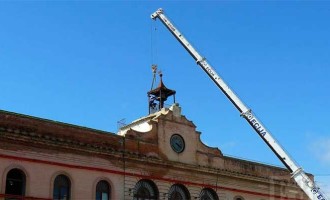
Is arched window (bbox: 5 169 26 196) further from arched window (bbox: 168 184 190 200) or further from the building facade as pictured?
arched window (bbox: 168 184 190 200)

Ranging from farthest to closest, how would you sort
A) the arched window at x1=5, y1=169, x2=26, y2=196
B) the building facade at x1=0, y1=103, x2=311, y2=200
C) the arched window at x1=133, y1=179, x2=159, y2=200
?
the arched window at x1=133, y1=179, x2=159, y2=200 < the building facade at x1=0, y1=103, x2=311, y2=200 < the arched window at x1=5, y1=169, x2=26, y2=196

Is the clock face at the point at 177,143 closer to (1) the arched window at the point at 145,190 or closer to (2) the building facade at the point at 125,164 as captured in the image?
(2) the building facade at the point at 125,164

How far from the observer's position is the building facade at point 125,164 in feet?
100

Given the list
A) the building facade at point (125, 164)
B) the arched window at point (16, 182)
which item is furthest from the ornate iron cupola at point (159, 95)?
the arched window at point (16, 182)

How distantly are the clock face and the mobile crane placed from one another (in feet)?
16.8

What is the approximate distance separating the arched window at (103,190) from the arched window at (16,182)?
521cm

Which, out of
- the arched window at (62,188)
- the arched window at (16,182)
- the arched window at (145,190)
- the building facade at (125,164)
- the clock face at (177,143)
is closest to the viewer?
the arched window at (16,182)

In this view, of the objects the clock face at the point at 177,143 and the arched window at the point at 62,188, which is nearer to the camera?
the arched window at the point at 62,188

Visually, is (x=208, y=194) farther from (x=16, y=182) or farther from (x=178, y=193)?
(x=16, y=182)

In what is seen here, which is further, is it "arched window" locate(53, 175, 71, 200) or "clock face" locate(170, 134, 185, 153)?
"clock face" locate(170, 134, 185, 153)

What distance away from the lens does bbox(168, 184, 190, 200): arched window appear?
1476 inches

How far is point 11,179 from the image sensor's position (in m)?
30.2

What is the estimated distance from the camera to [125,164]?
116ft

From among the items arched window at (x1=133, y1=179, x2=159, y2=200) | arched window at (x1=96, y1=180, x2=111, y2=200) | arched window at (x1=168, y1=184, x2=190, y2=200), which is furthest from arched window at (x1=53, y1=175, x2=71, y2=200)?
arched window at (x1=168, y1=184, x2=190, y2=200)
